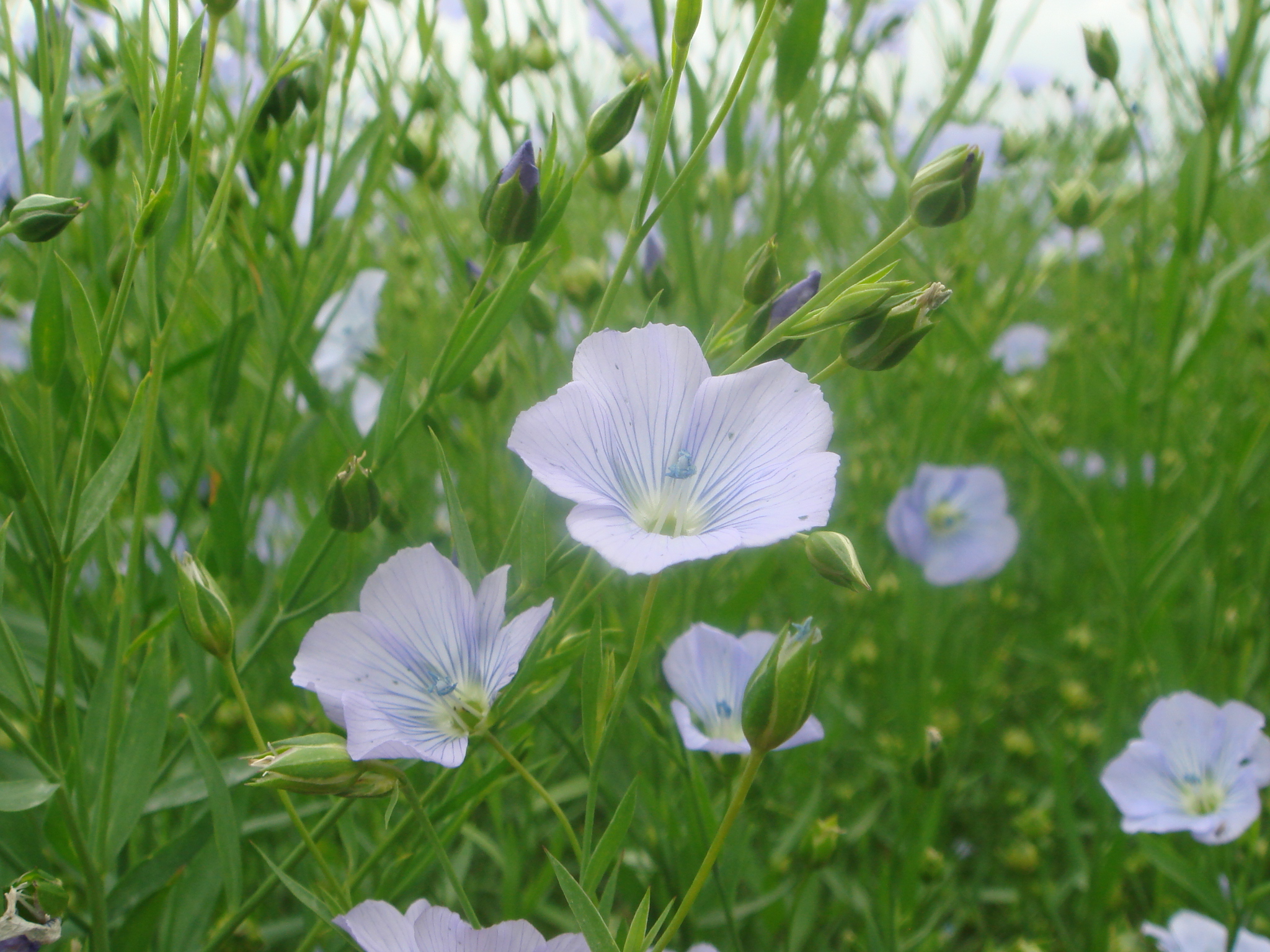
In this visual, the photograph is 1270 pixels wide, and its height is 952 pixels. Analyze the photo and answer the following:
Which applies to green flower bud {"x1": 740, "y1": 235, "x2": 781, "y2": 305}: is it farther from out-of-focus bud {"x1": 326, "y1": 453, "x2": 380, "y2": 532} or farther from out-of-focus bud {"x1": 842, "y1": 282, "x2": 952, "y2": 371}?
out-of-focus bud {"x1": 326, "y1": 453, "x2": 380, "y2": 532}

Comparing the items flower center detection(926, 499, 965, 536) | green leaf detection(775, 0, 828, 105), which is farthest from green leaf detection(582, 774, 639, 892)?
flower center detection(926, 499, 965, 536)

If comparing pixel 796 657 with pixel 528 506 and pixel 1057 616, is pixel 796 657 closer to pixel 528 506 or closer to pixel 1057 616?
pixel 528 506

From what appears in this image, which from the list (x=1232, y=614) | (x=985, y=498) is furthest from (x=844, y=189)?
(x=1232, y=614)

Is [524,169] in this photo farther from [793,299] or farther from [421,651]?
[421,651]

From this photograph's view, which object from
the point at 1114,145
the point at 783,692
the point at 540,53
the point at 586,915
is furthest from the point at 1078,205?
the point at 586,915

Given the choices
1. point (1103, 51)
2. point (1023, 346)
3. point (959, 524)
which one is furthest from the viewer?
point (1023, 346)

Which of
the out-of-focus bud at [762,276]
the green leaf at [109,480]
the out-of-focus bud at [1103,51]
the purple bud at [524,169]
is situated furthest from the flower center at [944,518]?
the green leaf at [109,480]

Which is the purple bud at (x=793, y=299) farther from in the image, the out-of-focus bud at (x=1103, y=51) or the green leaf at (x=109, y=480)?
the out-of-focus bud at (x=1103, y=51)
